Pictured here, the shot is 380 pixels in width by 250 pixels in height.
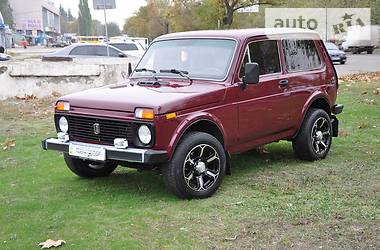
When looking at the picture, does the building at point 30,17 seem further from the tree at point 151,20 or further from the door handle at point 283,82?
the door handle at point 283,82

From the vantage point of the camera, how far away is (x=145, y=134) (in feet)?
18.5

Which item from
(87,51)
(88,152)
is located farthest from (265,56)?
(87,51)

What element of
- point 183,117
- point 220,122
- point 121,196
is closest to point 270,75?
point 220,122

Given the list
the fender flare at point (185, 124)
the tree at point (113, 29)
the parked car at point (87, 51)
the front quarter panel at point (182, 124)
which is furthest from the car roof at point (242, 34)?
the tree at point (113, 29)

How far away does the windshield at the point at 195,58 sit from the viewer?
21.6ft

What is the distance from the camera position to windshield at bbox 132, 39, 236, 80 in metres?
6.59

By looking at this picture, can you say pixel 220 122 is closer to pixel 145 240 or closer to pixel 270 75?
pixel 270 75

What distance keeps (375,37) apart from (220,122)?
54.7 meters

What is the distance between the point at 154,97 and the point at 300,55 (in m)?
2.77

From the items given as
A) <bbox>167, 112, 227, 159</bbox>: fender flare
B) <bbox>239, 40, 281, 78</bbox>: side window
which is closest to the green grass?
<bbox>167, 112, 227, 159</bbox>: fender flare

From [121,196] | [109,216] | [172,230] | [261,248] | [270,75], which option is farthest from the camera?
[270,75]

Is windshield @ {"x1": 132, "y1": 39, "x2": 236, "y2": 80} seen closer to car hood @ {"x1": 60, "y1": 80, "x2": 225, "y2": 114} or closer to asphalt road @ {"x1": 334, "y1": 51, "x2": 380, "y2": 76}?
car hood @ {"x1": 60, "y1": 80, "x2": 225, "y2": 114}

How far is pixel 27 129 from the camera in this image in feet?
35.4

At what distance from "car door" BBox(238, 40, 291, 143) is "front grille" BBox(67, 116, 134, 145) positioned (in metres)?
1.48
